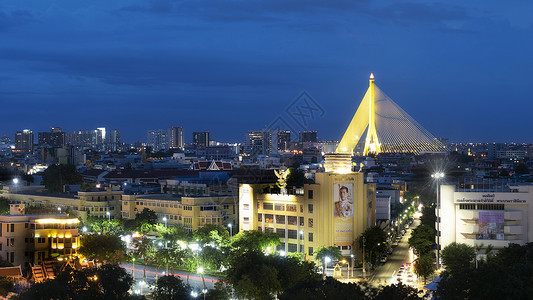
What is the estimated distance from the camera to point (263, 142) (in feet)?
319

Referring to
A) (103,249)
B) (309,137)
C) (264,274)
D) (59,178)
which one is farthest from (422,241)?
(309,137)

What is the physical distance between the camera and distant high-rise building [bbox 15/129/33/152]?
155375 millimetres

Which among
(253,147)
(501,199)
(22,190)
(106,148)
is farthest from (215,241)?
(106,148)

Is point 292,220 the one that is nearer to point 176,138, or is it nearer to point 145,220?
point 145,220

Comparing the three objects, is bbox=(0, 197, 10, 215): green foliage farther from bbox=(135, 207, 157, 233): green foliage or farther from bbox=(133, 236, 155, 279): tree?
bbox=(133, 236, 155, 279): tree

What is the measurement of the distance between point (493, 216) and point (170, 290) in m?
11.7

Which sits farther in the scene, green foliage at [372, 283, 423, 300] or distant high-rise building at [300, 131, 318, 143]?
distant high-rise building at [300, 131, 318, 143]

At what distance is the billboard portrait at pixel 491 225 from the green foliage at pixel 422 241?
11.2 ft

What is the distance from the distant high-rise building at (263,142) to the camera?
317 feet

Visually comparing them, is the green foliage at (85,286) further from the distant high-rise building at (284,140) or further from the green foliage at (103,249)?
the distant high-rise building at (284,140)

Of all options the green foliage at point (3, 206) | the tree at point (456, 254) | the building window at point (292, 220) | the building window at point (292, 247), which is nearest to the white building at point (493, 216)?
the tree at point (456, 254)

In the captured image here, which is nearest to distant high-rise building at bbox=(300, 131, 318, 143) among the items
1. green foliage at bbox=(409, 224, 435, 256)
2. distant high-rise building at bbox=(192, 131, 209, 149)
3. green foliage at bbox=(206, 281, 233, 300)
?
distant high-rise building at bbox=(192, 131, 209, 149)

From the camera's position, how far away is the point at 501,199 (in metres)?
23.5

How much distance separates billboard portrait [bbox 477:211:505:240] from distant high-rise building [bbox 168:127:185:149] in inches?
5463
